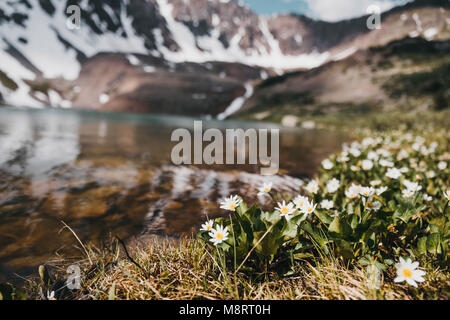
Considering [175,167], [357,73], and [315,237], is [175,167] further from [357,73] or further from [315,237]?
[357,73]

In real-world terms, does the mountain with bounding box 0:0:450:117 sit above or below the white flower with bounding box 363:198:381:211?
above

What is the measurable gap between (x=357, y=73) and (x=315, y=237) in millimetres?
88290

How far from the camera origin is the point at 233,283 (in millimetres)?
2027

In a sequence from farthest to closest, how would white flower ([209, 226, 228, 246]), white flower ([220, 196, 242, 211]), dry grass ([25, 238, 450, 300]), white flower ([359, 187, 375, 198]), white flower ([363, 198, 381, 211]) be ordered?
white flower ([359, 187, 375, 198])
white flower ([363, 198, 381, 211])
white flower ([220, 196, 242, 211])
white flower ([209, 226, 228, 246])
dry grass ([25, 238, 450, 300])

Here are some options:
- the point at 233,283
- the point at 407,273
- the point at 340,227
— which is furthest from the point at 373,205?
the point at 233,283

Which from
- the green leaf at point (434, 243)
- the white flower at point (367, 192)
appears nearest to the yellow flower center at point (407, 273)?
the green leaf at point (434, 243)

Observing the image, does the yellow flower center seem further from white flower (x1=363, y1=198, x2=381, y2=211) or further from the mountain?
the mountain

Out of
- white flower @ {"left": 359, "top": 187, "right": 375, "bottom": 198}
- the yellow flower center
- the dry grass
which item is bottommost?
the dry grass

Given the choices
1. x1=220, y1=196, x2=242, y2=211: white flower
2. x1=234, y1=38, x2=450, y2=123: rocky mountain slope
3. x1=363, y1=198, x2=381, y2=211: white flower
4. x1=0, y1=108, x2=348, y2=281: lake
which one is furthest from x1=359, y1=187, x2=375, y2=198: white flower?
x1=234, y1=38, x2=450, y2=123: rocky mountain slope

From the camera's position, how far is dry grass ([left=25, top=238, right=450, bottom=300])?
70.2 inches

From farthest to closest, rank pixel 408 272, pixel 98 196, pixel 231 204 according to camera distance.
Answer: pixel 98 196 < pixel 231 204 < pixel 408 272

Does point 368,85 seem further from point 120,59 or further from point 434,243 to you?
point 120,59

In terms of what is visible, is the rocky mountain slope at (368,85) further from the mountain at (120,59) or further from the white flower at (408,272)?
the white flower at (408,272)
